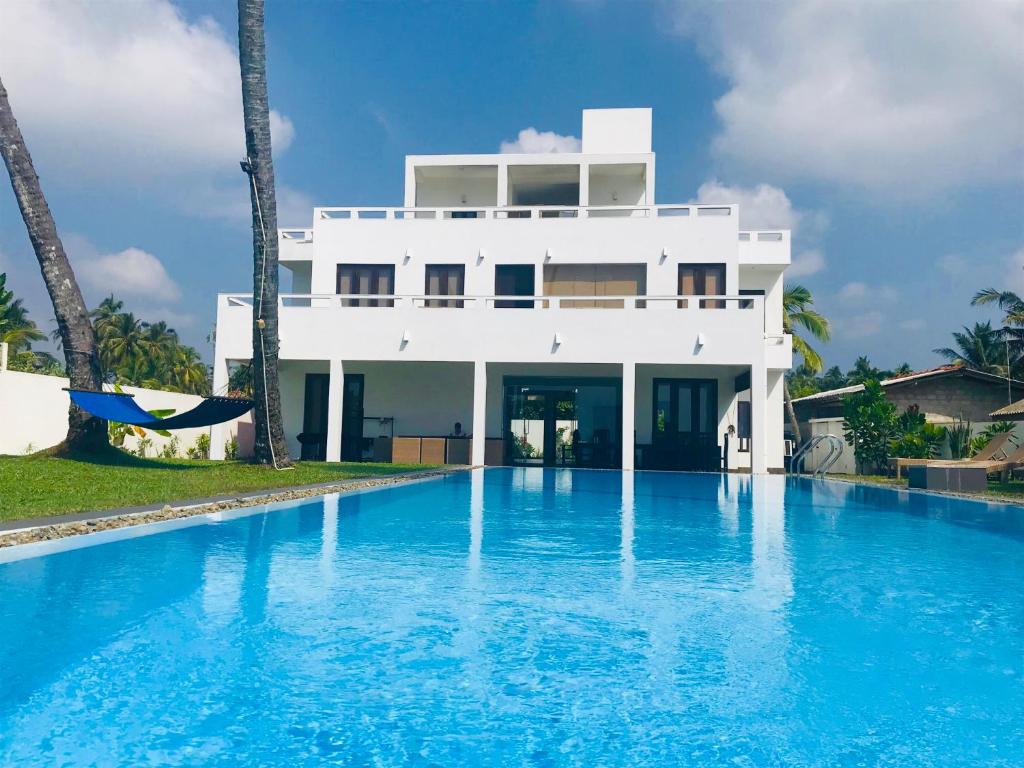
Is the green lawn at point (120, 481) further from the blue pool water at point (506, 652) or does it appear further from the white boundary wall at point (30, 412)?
the white boundary wall at point (30, 412)

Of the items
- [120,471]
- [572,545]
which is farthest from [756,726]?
[120,471]

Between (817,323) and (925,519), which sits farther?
(817,323)

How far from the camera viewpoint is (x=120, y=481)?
10.9 m

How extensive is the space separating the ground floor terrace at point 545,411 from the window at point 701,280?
190 centimetres

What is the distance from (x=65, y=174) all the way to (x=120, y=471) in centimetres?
997

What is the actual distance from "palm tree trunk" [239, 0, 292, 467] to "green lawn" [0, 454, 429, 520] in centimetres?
86

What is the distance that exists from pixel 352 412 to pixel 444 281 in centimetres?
447

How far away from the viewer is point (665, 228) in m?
20.5

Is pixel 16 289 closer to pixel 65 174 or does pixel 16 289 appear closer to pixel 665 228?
pixel 65 174

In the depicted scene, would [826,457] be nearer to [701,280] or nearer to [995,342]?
[701,280]

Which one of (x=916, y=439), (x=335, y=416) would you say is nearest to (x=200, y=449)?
(x=335, y=416)

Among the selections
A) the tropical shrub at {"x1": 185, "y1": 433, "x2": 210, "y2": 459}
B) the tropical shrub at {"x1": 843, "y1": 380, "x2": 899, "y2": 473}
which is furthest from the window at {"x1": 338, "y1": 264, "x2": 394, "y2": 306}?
the tropical shrub at {"x1": 843, "y1": 380, "x2": 899, "y2": 473}

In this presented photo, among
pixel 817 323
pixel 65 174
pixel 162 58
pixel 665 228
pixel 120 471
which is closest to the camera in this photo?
pixel 120 471

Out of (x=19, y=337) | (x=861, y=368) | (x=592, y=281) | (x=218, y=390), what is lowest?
(x=218, y=390)
